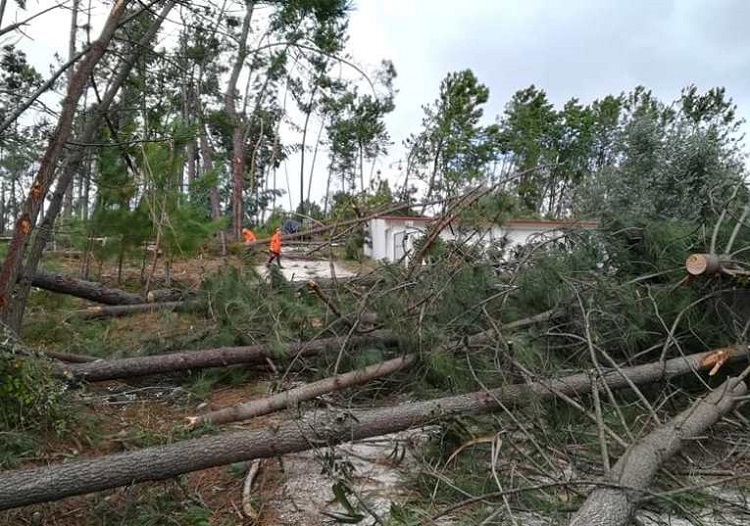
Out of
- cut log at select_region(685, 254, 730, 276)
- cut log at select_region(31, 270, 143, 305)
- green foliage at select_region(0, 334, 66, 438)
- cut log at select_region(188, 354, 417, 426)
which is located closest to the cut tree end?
cut log at select_region(685, 254, 730, 276)

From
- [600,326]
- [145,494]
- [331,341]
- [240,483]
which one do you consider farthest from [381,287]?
[145,494]

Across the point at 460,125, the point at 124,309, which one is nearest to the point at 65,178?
the point at 124,309

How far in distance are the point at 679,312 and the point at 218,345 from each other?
136 inches

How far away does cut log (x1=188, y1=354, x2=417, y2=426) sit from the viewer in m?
2.92

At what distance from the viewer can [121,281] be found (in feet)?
25.2

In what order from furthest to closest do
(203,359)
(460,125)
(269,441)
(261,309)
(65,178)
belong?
(460,125) → (261,309) → (65,178) → (203,359) → (269,441)

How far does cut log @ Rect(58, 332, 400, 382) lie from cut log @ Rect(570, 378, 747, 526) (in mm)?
1855

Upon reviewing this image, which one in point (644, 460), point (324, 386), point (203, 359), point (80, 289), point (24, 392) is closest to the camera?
point (644, 460)

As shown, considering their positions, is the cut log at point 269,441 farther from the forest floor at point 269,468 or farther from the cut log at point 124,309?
the cut log at point 124,309

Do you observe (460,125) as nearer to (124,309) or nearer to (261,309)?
(124,309)

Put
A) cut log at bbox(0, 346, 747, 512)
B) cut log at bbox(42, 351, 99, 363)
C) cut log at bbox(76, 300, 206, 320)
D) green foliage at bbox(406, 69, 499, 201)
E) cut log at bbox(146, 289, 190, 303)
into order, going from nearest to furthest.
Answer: cut log at bbox(0, 346, 747, 512) < cut log at bbox(42, 351, 99, 363) < cut log at bbox(76, 300, 206, 320) < cut log at bbox(146, 289, 190, 303) < green foliage at bbox(406, 69, 499, 201)

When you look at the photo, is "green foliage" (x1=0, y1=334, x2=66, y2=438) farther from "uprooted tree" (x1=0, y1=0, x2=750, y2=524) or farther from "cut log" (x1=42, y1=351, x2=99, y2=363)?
→ "cut log" (x1=42, y1=351, x2=99, y2=363)

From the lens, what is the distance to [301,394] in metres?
3.12

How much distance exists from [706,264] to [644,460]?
1751 millimetres
